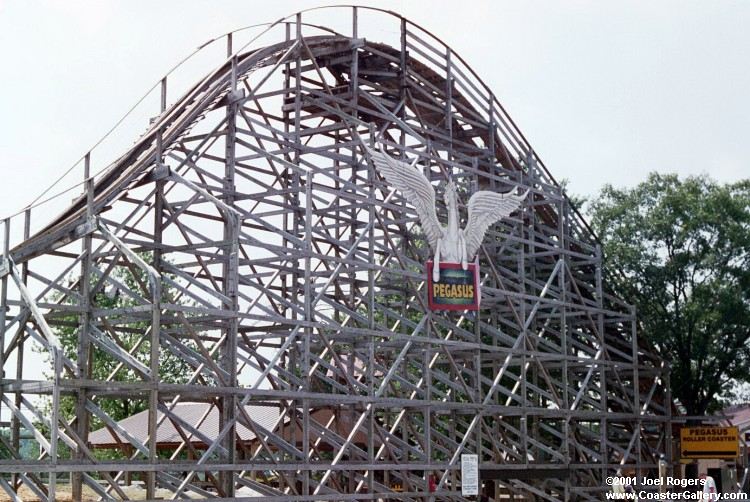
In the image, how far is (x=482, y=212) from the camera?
1056 inches

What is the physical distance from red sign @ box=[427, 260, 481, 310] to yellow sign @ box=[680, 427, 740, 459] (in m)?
10.5

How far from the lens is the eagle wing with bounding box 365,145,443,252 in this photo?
24344 millimetres

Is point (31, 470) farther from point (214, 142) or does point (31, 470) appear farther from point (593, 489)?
point (593, 489)

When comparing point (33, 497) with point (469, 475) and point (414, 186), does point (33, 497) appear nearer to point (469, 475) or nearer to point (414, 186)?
point (469, 475)

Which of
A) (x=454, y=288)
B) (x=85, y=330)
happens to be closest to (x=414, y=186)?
(x=454, y=288)

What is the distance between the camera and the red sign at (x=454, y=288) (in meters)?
25.0

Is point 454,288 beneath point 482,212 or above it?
beneath

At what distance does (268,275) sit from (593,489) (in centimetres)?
989

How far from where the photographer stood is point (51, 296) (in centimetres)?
4722

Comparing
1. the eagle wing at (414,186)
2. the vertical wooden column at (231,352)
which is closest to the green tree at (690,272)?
the eagle wing at (414,186)

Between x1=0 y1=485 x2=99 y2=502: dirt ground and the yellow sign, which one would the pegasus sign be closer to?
x1=0 y1=485 x2=99 y2=502: dirt ground

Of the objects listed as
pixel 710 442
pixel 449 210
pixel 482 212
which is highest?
pixel 482 212

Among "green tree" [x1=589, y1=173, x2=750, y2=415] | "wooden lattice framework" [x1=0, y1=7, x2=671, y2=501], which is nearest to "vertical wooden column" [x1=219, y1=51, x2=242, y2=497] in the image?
"wooden lattice framework" [x1=0, y1=7, x2=671, y2=501]

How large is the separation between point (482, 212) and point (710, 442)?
429 inches
